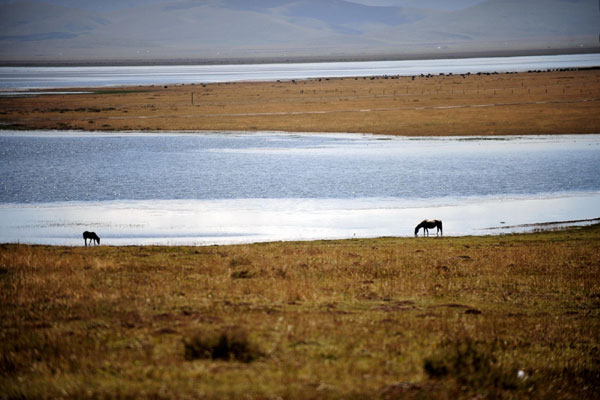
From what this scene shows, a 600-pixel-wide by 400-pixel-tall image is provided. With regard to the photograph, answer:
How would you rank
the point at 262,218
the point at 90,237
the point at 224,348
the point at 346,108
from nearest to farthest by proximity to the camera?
the point at 224,348 < the point at 90,237 < the point at 262,218 < the point at 346,108

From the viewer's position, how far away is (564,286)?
1608 cm

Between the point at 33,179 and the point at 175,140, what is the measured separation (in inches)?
724

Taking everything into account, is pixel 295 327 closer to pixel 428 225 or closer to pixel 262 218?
pixel 428 225

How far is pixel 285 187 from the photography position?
3869 centimetres

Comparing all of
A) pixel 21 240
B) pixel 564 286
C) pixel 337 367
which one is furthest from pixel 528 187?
pixel 337 367

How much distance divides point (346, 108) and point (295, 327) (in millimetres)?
68129

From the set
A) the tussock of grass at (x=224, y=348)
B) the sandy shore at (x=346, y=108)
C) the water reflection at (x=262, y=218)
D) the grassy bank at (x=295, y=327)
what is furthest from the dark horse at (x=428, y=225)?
the sandy shore at (x=346, y=108)

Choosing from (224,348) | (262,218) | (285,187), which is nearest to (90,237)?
(262,218)

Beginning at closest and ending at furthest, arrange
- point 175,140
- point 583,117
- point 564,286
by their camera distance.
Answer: point 564,286
point 175,140
point 583,117

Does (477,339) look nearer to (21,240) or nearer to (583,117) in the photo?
(21,240)

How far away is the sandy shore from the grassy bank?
44422 mm

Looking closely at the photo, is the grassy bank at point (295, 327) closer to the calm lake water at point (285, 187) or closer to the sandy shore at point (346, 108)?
the calm lake water at point (285, 187)

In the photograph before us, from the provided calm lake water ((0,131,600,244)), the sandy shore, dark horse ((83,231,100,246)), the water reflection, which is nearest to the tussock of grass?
dark horse ((83,231,100,246))

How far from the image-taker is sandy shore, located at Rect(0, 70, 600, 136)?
209 ft
